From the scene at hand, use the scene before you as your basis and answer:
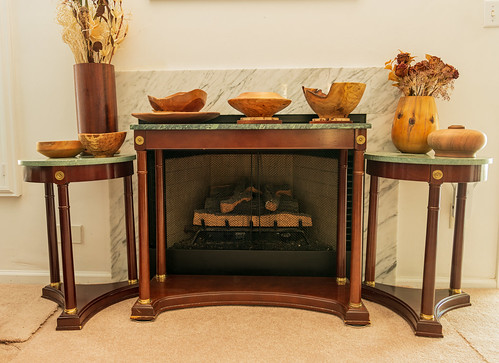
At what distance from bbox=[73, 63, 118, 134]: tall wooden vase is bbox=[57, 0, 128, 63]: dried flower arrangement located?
0.07 m

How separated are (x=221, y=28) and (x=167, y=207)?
3.06 feet

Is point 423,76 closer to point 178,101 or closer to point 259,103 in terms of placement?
point 259,103

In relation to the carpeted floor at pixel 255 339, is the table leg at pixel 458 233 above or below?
above

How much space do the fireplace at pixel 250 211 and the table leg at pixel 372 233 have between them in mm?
166

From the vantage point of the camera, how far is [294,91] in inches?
79.2

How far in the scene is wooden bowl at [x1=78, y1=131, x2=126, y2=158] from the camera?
1.69 metres

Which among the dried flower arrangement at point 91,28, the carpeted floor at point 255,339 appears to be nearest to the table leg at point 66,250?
the carpeted floor at point 255,339

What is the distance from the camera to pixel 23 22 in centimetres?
204

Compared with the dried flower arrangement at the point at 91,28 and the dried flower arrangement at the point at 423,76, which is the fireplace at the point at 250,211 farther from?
the dried flower arrangement at the point at 91,28

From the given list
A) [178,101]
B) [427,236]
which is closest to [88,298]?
[178,101]

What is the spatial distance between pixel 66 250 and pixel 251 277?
85 centimetres

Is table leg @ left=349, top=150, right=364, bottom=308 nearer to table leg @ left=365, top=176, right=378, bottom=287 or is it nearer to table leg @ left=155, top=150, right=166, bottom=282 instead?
table leg @ left=365, top=176, right=378, bottom=287

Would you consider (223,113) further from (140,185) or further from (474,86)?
(474,86)

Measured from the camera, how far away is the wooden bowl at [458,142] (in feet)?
4.92
